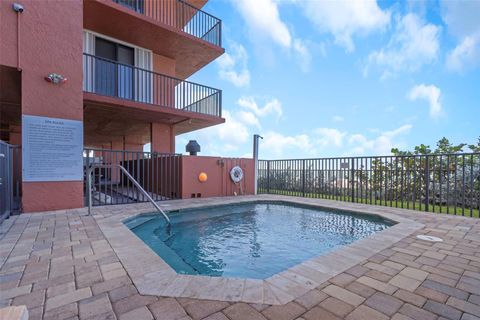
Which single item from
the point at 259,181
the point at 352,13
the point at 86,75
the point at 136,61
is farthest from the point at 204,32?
the point at 259,181

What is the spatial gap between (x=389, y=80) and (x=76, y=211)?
11706 millimetres

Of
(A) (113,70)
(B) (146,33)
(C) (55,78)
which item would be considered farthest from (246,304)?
(B) (146,33)

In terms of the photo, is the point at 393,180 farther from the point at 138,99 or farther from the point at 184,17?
the point at 184,17

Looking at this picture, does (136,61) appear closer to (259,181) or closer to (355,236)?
Result: (259,181)

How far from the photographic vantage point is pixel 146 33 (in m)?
8.18

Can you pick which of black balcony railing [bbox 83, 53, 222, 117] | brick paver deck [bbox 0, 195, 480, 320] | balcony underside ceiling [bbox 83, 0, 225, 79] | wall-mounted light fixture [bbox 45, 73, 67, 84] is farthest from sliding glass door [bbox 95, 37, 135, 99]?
brick paver deck [bbox 0, 195, 480, 320]

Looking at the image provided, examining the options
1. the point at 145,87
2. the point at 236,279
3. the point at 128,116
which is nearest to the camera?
the point at 236,279

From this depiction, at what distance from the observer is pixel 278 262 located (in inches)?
120

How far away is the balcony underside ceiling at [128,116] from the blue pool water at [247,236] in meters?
4.02

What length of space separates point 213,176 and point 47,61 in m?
5.23

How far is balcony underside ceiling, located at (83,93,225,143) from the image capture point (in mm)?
7242

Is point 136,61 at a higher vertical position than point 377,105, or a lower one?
higher

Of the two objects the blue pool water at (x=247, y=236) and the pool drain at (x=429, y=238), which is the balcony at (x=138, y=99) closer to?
the blue pool water at (x=247, y=236)

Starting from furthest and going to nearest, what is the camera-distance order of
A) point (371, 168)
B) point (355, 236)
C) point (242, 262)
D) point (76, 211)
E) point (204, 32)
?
point (204, 32)
point (371, 168)
point (76, 211)
point (355, 236)
point (242, 262)
